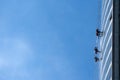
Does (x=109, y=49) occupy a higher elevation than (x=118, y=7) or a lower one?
lower

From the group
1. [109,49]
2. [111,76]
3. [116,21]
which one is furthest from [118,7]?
[111,76]

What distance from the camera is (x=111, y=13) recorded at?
6525 cm

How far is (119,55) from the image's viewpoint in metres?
60.2

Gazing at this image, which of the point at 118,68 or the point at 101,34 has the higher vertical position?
the point at 101,34

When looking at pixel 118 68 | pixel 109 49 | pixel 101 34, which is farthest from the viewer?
pixel 101 34

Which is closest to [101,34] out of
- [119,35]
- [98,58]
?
[98,58]

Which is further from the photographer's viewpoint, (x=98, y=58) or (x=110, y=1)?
(x=98, y=58)

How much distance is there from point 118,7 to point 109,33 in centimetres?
463

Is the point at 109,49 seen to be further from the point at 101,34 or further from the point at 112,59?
the point at 101,34

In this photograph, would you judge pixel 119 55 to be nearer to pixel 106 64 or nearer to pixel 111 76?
pixel 111 76

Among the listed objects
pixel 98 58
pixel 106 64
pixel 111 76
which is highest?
pixel 98 58

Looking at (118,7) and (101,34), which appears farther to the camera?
(101,34)

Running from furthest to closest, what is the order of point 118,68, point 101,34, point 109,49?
1. point 101,34
2. point 109,49
3. point 118,68

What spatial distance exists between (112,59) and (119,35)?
374 cm
